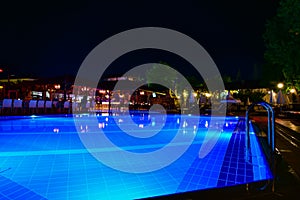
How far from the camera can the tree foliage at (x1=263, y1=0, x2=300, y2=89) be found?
9000 millimetres

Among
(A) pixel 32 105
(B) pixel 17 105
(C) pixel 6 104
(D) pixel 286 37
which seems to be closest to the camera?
(D) pixel 286 37

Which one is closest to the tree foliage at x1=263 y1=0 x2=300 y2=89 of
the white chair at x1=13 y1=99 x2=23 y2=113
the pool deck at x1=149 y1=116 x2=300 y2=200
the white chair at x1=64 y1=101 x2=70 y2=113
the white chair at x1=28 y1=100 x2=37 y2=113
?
the pool deck at x1=149 y1=116 x2=300 y2=200

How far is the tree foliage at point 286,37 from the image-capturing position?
9.00 m

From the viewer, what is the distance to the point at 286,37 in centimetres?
1070

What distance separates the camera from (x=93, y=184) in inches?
97.3

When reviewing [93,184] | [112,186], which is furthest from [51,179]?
[112,186]

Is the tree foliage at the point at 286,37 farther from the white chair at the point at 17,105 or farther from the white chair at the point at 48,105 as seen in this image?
the white chair at the point at 17,105

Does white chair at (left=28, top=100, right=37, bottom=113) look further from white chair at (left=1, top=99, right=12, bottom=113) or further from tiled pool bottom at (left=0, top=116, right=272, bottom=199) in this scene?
tiled pool bottom at (left=0, top=116, right=272, bottom=199)

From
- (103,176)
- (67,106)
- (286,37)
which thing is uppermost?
(286,37)

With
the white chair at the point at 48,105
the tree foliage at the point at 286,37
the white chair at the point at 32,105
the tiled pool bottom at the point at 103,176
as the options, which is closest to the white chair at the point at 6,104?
the white chair at the point at 32,105

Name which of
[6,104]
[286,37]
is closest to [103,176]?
[286,37]

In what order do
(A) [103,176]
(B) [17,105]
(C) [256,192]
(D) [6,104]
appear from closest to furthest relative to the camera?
(C) [256,192] → (A) [103,176] → (D) [6,104] → (B) [17,105]

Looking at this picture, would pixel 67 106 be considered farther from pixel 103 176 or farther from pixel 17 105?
pixel 103 176

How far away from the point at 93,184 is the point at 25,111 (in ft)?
44.0
